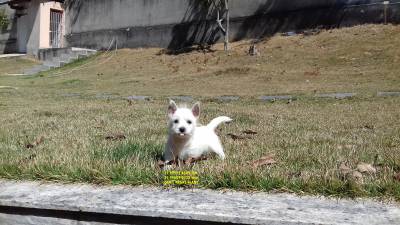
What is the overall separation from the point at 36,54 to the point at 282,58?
1982 cm

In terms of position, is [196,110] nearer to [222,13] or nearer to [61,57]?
[222,13]

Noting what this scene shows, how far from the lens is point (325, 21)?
24922mm

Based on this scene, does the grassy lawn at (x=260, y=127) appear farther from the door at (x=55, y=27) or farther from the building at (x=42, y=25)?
the door at (x=55, y=27)

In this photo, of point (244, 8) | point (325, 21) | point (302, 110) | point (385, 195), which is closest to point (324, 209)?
point (385, 195)

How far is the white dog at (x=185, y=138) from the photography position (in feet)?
13.7

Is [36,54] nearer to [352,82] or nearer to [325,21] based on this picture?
[325,21]

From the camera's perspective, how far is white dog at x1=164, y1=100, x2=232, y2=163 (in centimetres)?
416

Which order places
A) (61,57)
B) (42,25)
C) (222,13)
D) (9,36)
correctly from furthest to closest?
(9,36) < (42,25) < (61,57) < (222,13)

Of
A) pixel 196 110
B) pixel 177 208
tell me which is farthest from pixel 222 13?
pixel 177 208

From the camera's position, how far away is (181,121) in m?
4.17

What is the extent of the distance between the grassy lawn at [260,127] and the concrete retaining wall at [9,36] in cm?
1835

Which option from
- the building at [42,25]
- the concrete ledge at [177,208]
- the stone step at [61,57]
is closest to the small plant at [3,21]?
the building at [42,25]

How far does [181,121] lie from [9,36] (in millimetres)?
38718

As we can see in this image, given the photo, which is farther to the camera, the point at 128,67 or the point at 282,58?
the point at 128,67
